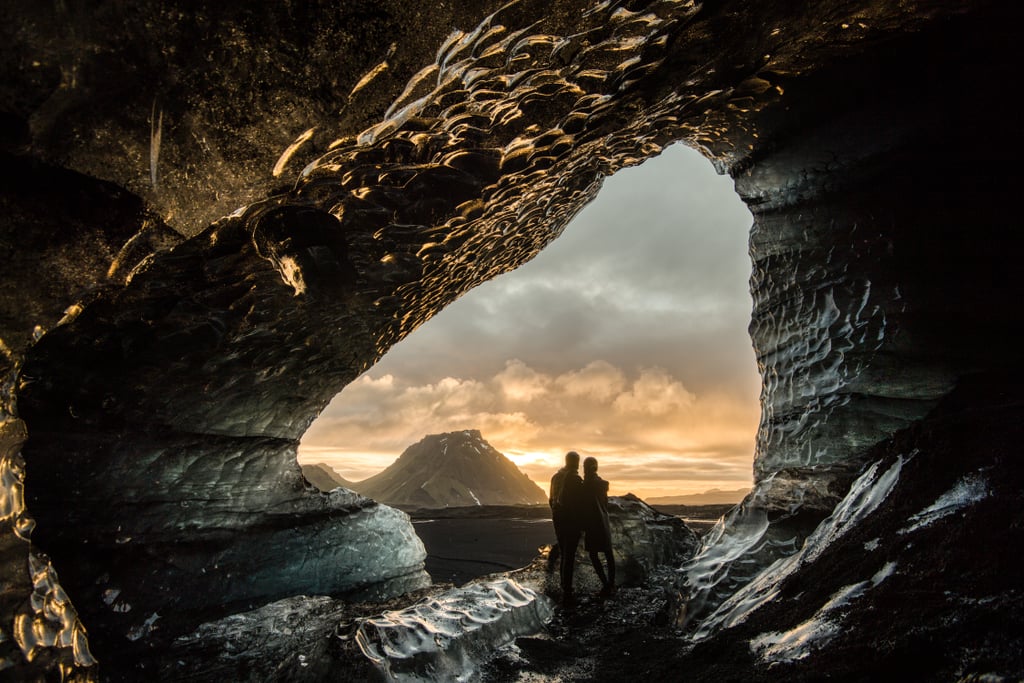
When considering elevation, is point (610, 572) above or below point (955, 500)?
below

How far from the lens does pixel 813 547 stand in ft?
8.03

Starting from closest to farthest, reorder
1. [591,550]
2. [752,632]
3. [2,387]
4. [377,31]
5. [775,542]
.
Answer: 1. [377,31]
2. [2,387]
3. [752,632]
4. [775,542]
5. [591,550]

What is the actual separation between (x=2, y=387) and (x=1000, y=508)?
3.40 meters

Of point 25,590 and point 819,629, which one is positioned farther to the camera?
point 819,629

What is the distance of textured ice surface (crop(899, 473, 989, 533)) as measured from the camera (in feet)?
5.82

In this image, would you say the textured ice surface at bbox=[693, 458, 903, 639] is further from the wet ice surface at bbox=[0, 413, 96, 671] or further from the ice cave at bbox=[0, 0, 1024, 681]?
the wet ice surface at bbox=[0, 413, 96, 671]

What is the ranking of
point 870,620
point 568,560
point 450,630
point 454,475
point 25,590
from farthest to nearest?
point 454,475 → point 568,560 → point 450,630 → point 870,620 → point 25,590

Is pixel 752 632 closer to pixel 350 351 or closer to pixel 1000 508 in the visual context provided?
pixel 1000 508

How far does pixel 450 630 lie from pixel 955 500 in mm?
2509

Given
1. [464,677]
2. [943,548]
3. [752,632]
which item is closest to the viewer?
[943,548]

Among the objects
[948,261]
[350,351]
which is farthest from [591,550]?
[948,261]

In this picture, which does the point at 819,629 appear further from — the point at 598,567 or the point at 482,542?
the point at 482,542

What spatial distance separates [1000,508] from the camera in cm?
163

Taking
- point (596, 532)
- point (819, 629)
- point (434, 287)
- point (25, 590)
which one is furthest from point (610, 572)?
point (25, 590)
